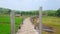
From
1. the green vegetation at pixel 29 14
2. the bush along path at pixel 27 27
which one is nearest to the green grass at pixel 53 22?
the green vegetation at pixel 29 14

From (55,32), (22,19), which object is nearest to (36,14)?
(22,19)

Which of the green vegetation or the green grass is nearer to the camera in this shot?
the green vegetation

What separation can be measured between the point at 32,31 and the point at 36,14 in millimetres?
266

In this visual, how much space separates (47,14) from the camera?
2.82m

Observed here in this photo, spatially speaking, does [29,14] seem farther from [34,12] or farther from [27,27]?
[27,27]

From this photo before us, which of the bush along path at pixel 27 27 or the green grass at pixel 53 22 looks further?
the green grass at pixel 53 22

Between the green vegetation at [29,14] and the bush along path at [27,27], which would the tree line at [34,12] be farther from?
the bush along path at [27,27]

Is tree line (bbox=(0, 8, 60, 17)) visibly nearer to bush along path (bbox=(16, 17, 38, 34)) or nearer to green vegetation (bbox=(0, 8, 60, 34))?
green vegetation (bbox=(0, 8, 60, 34))

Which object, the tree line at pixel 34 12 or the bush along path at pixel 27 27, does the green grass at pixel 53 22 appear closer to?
the tree line at pixel 34 12

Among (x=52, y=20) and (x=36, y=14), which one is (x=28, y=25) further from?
(x=52, y=20)

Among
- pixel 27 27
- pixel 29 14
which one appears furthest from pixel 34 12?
pixel 27 27

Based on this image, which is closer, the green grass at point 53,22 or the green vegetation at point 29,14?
the green vegetation at point 29,14

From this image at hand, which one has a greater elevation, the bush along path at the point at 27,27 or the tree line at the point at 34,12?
the tree line at the point at 34,12

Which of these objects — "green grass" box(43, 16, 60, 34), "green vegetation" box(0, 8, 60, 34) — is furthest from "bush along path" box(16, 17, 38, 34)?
"green grass" box(43, 16, 60, 34)
